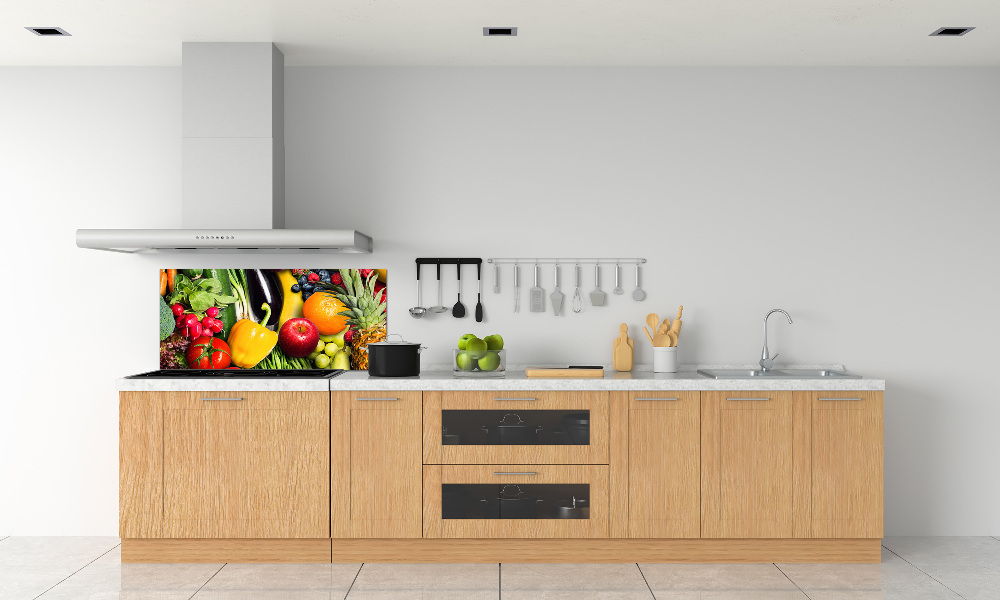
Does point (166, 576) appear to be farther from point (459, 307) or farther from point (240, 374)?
point (459, 307)

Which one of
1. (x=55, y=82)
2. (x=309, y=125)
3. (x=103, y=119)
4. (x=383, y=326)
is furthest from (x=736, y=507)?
(x=55, y=82)

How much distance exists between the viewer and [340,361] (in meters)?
4.02

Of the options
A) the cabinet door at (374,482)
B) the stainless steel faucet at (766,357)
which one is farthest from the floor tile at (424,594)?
the stainless steel faucet at (766,357)

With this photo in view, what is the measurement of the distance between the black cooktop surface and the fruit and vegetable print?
0.29 feet

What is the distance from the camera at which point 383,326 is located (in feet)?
13.3

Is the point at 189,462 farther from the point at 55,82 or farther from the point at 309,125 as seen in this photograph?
the point at 55,82

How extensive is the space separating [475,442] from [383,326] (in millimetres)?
942

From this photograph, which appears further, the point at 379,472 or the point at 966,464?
the point at 966,464

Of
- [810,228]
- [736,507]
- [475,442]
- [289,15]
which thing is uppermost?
[289,15]

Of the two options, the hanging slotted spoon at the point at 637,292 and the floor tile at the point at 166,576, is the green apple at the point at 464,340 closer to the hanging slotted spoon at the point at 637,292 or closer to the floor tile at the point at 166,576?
the hanging slotted spoon at the point at 637,292

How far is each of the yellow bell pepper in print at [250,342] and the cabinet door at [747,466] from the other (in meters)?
2.30

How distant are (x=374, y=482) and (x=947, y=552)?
287cm

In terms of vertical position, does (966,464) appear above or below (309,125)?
below

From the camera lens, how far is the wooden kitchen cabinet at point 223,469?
3.44 m
